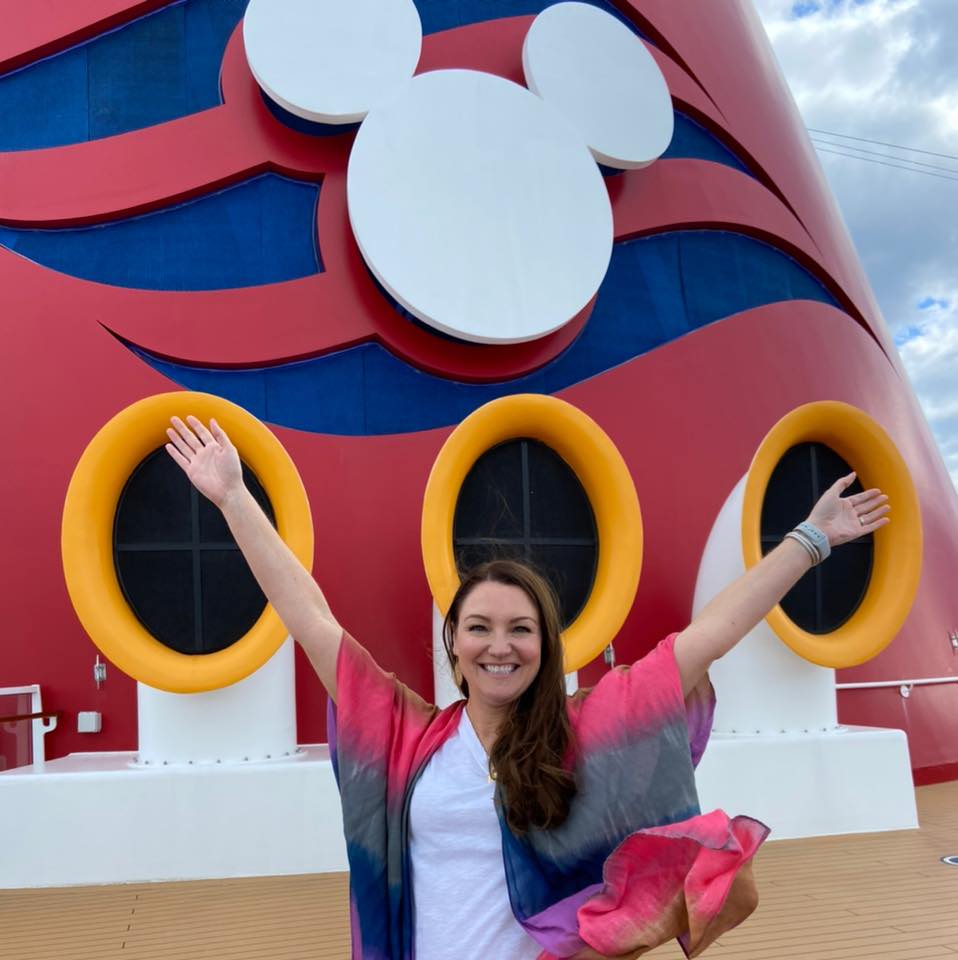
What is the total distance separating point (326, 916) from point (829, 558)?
4.10 meters

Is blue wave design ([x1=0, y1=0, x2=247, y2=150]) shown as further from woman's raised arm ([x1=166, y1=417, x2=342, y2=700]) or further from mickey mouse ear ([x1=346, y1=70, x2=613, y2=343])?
woman's raised arm ([x1=166, y1=417, x2=342, y2=700])

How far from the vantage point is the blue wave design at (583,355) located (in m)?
6.83

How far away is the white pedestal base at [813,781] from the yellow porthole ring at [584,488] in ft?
3.55

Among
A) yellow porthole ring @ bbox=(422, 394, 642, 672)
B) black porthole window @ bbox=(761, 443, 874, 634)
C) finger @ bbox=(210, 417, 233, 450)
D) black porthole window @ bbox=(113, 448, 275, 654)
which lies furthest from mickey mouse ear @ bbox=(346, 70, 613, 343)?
finger @ bbox=(210, 417, 233, 450)

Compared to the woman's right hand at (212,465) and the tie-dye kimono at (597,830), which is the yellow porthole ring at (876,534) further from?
the woman's right hand at (212,465)

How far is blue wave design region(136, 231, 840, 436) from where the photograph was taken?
6832 millimetres

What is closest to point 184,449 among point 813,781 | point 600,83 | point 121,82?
point 813,781

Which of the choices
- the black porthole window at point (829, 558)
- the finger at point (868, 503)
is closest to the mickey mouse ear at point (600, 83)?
the black porthole window at point (829, 558)

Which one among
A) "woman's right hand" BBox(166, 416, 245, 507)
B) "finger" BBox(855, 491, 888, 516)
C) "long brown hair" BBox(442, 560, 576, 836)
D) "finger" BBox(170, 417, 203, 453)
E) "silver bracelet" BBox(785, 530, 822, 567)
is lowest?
"long brown hair" BBox(442, 560, 576, 836)

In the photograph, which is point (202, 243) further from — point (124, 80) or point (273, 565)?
point (273, 565)

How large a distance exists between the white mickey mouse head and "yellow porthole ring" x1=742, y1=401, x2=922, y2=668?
1.81 metres

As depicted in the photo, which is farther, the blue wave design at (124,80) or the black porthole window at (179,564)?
the blue wave design at (124,80)

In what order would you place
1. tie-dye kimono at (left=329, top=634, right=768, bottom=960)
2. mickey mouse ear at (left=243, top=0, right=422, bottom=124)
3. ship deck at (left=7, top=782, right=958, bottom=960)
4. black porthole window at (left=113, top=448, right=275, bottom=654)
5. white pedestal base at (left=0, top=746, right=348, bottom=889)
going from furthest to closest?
mickey mouse ear at (left=243, top=0, right=422, bottom=124), black porthole window at (left=113, top=448, right=275, bottom=654), white pedestal base at (left=0, top=746, right=348, bottom=889), ship deck at (left=7, top=782, right=958, bottom=960), tie-dye kimono at (left=329, top=634, right=768, bottom=960)

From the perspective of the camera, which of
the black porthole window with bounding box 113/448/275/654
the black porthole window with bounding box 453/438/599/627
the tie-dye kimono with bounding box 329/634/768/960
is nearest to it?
the tie-dye kimono with bounding box 329/634/768/960
